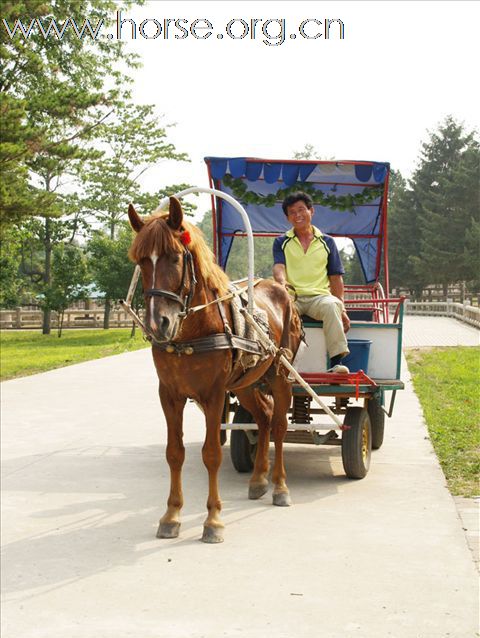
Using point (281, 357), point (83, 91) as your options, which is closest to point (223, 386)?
point (281, 357)

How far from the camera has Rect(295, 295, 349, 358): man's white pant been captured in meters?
7.26

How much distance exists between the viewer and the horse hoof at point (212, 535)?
559 centimetres

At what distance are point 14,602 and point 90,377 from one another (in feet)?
39.0

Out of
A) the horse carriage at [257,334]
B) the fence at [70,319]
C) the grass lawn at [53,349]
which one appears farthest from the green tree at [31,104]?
the fence at [70,319]

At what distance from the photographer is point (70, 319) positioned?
145ft

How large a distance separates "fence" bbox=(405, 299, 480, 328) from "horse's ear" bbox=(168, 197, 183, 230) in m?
26.0

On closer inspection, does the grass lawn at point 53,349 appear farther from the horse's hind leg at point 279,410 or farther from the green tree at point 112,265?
the horse's hind leg at point 279,410

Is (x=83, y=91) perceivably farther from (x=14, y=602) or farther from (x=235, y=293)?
(x=14, y=602)

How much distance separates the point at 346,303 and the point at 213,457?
4226 mm

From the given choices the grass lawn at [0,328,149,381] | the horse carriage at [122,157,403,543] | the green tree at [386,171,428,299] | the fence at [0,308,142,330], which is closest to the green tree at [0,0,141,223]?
the grass lawn at [0,328,149,381]

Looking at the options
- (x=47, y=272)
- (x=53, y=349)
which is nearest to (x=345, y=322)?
(x=53, y=349)

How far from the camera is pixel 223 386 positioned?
5.59 meters

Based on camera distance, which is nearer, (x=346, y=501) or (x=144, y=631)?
(x=144, y=631)

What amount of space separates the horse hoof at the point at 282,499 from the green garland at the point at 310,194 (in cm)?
399
